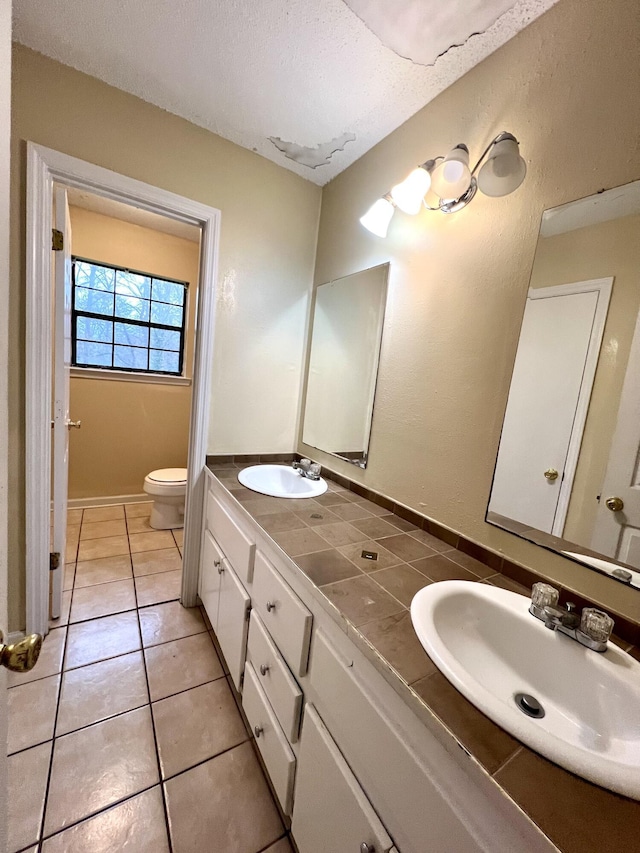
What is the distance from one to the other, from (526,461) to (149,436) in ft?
9.94

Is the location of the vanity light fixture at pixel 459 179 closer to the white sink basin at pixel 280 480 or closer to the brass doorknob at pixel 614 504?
the brass doorknob at pixel 614 504

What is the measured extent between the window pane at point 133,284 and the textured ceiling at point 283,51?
170cm

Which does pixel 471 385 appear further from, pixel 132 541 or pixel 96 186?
pixel 132 541

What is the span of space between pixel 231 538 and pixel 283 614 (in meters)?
0.49

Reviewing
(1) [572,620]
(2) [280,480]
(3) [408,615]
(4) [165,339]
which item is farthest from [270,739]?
(4) [165,339]

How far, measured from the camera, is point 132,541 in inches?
97.1

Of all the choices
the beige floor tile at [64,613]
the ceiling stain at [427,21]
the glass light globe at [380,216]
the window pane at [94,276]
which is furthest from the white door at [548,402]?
the window pane at [94,276]

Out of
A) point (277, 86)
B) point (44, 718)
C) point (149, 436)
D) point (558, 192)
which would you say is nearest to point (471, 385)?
point (558, 192)

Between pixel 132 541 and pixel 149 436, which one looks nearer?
pixel 132 541

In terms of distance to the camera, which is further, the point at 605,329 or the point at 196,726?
the point at 196,726

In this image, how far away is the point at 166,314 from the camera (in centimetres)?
311

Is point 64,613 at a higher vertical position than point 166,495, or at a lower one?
lower

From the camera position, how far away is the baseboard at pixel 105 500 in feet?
9.26

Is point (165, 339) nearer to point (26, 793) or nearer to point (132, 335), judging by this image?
point (132, 335)
